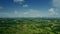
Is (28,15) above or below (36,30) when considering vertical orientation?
above

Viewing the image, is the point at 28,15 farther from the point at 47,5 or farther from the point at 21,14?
the point at 47,5

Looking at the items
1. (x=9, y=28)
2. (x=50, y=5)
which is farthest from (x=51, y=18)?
(x=9, y=28)

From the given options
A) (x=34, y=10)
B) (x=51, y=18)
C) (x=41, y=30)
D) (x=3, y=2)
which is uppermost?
(x=3, y=2)

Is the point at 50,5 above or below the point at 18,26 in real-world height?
above

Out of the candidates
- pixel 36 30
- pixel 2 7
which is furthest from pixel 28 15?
pixel 2 7

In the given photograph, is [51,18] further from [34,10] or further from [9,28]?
[9,28]
